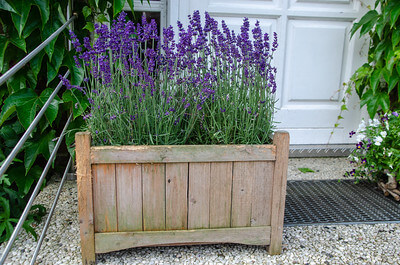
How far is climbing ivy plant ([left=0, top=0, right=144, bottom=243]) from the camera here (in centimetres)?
199

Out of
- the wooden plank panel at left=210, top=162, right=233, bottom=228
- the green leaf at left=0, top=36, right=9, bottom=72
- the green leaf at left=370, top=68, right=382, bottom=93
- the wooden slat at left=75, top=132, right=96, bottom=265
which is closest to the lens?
the wooden slat at left=75, top=132, right=96, bottom=265

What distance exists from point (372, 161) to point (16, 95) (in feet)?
7.23

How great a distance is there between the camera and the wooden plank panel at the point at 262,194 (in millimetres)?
1692

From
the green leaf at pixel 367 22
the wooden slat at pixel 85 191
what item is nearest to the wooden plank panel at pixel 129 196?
the wooden slat at pixel 85 191

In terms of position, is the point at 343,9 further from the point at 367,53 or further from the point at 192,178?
the point at 192,178

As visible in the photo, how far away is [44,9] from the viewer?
2.00m

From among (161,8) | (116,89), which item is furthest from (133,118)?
(161,8)

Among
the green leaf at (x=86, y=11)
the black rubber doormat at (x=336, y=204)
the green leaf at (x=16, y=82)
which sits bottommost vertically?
the black rubber doormat at (x=336, y=204)

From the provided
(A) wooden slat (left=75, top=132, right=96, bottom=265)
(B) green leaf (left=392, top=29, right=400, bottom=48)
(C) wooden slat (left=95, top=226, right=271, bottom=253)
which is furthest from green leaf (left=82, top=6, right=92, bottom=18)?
(B) green leaf (left=392, top=29, right=400, bottom=48)

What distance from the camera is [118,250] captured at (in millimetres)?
1706

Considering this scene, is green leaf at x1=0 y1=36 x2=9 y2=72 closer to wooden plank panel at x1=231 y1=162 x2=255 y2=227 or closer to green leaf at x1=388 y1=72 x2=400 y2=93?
wooden plank panel at x1=231 y1=162 x2=255 y2=227

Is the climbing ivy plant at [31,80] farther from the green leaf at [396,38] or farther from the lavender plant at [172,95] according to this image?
the green leaf at [396,38]

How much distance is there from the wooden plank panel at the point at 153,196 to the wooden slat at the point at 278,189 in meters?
0.50

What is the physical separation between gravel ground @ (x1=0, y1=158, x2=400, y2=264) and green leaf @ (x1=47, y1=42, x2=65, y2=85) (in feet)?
2.59
